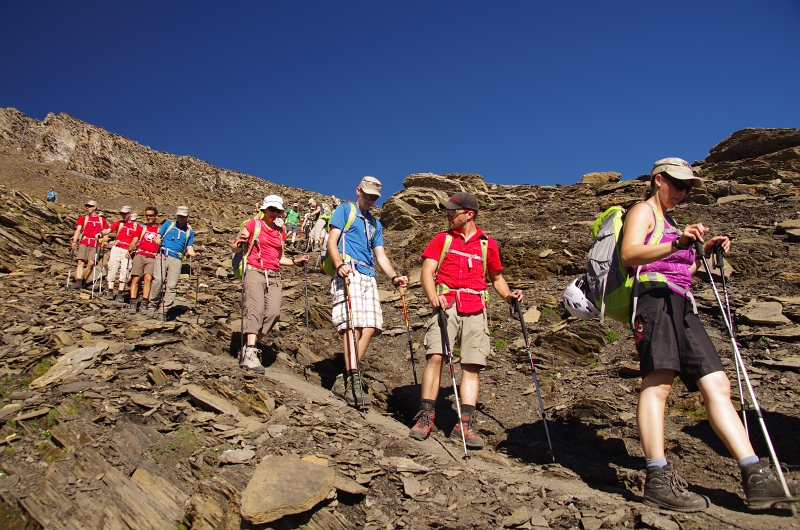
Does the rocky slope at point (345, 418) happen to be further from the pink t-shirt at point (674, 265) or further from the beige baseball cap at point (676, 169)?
the beige baseball cap at point (676, 169)

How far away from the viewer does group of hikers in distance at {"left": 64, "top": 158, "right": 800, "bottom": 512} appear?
357 cm

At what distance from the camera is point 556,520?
3.56 metres

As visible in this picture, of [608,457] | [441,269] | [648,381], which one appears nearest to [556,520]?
[648,381]

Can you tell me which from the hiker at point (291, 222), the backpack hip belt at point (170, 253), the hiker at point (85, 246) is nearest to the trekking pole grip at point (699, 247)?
the backpack hip belt at point (170, 253)

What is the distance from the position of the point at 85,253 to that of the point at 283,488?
37.4 ft

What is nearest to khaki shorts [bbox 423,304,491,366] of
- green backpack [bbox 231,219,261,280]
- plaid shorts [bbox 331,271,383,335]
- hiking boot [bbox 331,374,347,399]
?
plaid shorts [bbox 331,271,383,335]

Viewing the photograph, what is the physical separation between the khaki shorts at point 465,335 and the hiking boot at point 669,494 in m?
2.02

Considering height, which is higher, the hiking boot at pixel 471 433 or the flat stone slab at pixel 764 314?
the flat stone slab at pixel 764 314

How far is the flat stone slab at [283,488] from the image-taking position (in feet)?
11.8

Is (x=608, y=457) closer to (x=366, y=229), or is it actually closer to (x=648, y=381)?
(x=648, y=381)

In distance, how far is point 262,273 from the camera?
736cm

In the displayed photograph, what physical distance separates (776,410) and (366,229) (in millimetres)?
4861

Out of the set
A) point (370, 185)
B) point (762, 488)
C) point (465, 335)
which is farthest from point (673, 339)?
point (370, 185)

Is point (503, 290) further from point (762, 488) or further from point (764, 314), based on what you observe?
point (764, 314)
